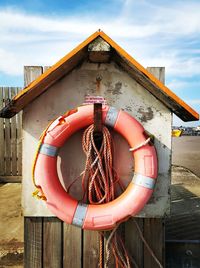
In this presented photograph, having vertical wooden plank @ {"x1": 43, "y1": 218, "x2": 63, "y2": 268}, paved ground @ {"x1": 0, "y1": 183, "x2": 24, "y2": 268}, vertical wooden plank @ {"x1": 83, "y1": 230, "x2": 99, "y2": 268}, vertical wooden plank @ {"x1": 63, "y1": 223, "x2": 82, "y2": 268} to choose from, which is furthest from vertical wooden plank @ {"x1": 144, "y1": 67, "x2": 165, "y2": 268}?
paved ground @ {"x1": 0, "y1": 183, "x2": 24, "y2": 268}

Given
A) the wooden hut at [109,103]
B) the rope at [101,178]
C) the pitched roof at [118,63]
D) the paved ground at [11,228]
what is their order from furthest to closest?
1. the paved ground at [11,228]
2. the wooden hut at [109,103]
3. the rope at [101,178]
4. the pitched roof at [118,63]

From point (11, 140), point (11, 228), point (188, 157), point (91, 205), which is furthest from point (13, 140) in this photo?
point (188, 157)

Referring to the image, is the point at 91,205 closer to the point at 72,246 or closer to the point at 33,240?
the point at 72,246

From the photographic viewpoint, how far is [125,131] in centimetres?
224

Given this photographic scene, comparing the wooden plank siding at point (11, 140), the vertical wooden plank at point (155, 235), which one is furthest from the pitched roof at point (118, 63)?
the wooden plank siding at point (11, 140)

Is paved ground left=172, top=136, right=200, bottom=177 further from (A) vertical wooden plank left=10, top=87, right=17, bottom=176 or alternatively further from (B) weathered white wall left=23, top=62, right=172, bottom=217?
(B) weathered white wall left=23, top=62, right=172, bottom=217

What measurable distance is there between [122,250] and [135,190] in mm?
573

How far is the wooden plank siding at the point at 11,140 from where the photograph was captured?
6055 millimetres

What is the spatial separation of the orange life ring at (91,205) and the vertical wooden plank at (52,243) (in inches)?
9.6

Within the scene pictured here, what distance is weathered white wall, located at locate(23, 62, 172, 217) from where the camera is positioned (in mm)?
2367

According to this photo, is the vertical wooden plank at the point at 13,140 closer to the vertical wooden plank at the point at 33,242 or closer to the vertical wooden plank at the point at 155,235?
the vertical wooden plank at the point at 33,242

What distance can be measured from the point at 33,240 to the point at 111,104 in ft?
4.09

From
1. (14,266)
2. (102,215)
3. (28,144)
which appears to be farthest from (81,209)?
(14,266)

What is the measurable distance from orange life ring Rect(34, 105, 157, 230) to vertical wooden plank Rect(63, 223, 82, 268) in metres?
0.26
